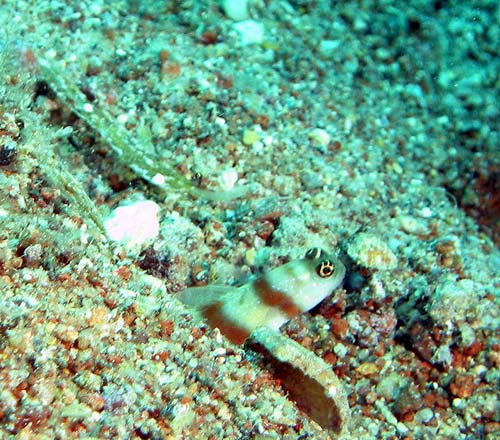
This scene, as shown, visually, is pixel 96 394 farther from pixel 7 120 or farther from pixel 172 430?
pixel 7 120

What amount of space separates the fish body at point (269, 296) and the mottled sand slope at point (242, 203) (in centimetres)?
19

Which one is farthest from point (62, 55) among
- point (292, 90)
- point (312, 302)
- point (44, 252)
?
point (312, 302)

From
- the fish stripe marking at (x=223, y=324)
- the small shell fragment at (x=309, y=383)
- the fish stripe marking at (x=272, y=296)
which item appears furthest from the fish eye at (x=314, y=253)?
the small shell fragment at (x=309, y=383)

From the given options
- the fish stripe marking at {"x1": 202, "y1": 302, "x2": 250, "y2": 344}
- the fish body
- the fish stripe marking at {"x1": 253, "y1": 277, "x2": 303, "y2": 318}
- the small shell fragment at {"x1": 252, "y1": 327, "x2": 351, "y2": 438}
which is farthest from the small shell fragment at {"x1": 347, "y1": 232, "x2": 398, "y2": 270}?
the small shell fragment at {"x1": 252, "y1": 327, "x2": 351, "y2": 438}

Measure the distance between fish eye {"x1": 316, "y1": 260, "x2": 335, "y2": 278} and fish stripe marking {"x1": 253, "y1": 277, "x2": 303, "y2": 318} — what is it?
0.63ft

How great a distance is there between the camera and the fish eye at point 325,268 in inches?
102

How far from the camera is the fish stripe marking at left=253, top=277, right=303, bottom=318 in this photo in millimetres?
2576

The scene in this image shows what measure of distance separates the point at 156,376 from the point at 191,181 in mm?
1553

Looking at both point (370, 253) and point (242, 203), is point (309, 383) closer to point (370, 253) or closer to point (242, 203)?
point (370, 253)

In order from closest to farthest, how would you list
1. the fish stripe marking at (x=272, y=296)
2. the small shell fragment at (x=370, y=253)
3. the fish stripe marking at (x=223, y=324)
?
the fish stripe marking at (x=223, y=324)
the fish stripe marking at (x=272, y=296)
the small shell fragment at (x=370, y=253)

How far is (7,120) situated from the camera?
2244 mm

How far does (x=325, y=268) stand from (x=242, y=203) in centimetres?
77

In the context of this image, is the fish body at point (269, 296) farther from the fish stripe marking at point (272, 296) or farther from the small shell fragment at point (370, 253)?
the small shell fragment at point (370, 253)

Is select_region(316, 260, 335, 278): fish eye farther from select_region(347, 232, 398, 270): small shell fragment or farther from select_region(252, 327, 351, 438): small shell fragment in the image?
select_region(252, 327, 351, 438): small shell fragment
